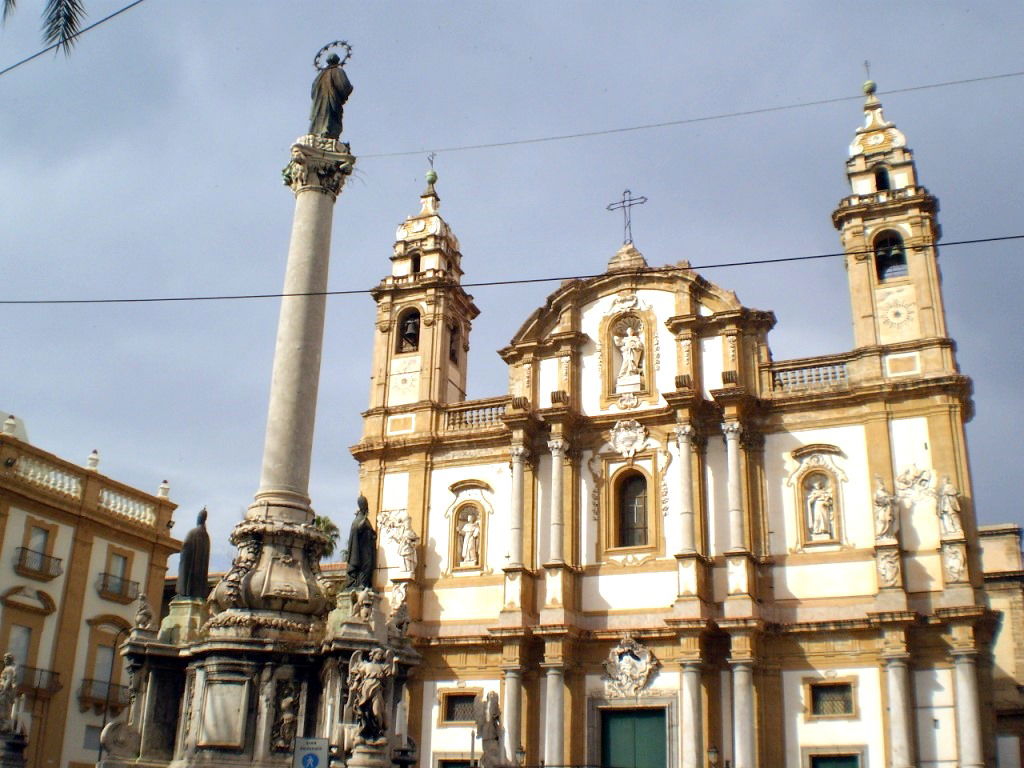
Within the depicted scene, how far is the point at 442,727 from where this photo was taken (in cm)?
2658

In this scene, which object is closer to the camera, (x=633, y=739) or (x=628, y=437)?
(x=633, y=739)

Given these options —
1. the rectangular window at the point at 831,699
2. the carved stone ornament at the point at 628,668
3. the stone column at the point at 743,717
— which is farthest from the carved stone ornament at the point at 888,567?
the carved stone ornament at the point at 628,668

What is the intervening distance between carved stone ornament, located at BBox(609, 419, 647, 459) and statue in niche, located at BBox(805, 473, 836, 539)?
Answer: 4180 mm

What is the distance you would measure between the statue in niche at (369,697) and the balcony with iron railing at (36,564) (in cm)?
1779

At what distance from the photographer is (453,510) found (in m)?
28.9

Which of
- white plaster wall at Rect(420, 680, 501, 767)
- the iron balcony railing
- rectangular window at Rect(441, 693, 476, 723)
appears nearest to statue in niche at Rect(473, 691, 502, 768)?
white plaster wall at Rect(420, 680, 501, 767)

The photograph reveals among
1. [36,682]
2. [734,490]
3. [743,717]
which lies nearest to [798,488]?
[734,490]

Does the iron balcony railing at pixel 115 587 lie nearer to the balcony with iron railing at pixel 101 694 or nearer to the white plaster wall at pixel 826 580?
the balcony with iron railing at pixel 101 694

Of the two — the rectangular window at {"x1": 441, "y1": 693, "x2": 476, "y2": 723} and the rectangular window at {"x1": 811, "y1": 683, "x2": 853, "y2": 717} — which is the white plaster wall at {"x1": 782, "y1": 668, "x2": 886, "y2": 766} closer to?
the rectangular window at {"x1": 811, "y1": 683, "x2": 853, "y2": 717}

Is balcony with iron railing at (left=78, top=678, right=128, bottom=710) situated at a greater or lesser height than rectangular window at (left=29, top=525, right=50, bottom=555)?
lesser

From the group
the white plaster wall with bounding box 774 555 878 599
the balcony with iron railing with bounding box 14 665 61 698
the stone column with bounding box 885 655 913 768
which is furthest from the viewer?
Answer: the balcony with iron railing with bounding box 14 665 61 698

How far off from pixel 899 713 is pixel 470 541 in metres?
11.1

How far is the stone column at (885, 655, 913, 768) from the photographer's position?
72.7 feet

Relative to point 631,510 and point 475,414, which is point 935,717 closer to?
point 631,510
